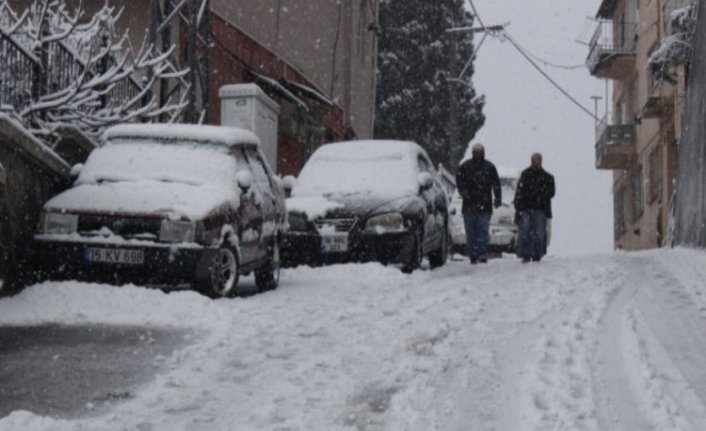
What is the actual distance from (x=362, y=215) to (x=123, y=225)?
405 cm

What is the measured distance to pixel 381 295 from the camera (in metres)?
10.4

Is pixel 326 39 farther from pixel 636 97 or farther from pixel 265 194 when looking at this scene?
pixel 265 194

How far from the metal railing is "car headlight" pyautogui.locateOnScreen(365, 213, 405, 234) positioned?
94.3ft

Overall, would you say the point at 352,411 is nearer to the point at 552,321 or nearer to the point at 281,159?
the point at 552,321

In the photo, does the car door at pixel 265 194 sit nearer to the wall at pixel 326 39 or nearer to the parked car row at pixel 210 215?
the parked car row at pixel 210 215

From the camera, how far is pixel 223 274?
33.3 feet

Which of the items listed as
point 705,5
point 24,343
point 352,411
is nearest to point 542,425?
point 352,411

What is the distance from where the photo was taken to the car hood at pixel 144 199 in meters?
9.68

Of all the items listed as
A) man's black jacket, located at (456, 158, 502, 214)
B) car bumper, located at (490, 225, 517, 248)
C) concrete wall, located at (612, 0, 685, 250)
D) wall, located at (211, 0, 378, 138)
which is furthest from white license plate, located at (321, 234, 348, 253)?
concrete wall, located at (612, 0, 685, 250)

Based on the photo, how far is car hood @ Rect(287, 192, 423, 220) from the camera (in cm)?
1324

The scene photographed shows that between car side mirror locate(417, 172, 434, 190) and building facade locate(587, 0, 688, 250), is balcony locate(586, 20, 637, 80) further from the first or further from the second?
car side mirror locate(417, 172, 434, 190)

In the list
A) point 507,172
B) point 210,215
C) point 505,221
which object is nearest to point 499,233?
point 505,221

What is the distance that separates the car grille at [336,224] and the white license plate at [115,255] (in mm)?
3877

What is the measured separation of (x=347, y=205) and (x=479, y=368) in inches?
272
